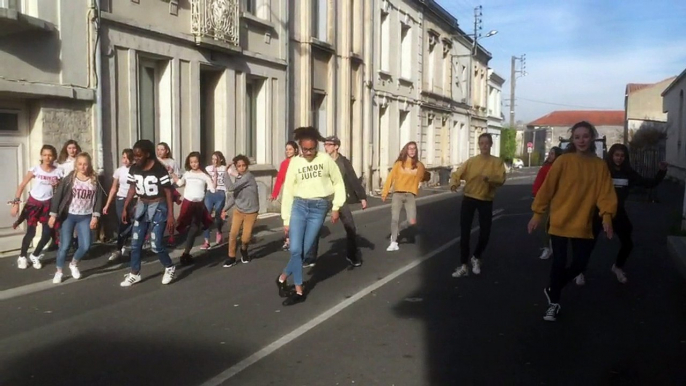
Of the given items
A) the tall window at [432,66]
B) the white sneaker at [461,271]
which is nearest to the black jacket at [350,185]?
the white sneaker at [461,271]

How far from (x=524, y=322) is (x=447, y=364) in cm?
162

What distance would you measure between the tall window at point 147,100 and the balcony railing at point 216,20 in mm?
1305

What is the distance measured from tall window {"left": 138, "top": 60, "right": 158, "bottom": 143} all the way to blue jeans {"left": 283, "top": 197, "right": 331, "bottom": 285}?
289 inches

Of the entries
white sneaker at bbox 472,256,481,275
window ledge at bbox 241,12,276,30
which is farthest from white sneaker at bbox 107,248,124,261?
window ledge at bbox 241,12,276,30

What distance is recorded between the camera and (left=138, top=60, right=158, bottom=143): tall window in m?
14.4

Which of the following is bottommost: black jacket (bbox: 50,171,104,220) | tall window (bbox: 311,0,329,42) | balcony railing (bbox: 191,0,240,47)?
black jacket (bbox: 50,171,104,220)

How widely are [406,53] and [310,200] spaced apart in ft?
83.9

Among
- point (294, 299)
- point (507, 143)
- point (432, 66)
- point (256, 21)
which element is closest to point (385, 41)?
point (432, 66)

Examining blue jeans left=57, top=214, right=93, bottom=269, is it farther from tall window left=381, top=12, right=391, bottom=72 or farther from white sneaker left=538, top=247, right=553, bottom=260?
tall window left=381, top=12, right=391, bottom=72

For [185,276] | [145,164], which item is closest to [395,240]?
[185,276]

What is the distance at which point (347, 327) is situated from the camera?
22.1 ft

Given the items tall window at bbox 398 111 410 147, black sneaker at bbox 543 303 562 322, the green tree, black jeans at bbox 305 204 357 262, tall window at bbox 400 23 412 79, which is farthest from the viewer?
the green tree

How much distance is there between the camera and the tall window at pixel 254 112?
61.8ft

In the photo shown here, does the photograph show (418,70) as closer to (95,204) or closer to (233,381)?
(95,204)
